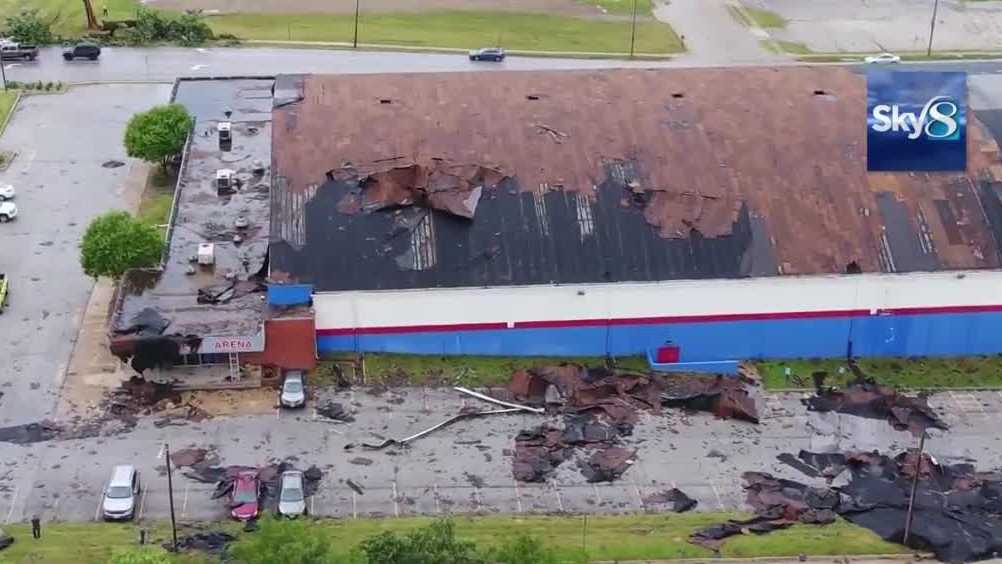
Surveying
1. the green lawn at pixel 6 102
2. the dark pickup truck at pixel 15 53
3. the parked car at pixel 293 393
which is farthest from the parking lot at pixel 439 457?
the dark pickup truck at pixel 15 53

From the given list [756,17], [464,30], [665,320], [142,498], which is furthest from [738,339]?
[756,17]

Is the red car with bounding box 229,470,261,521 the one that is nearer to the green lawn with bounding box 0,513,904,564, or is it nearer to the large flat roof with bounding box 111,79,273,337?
the green lawn with bounding box 0,513,904,564

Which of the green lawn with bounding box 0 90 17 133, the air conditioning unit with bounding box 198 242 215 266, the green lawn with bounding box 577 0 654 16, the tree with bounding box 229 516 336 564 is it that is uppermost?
the green lawn with bounding box 577 0 654 16

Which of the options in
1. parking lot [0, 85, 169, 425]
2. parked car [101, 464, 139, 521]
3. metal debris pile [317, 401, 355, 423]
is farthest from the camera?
parking lot [0, 85, 169, 425]

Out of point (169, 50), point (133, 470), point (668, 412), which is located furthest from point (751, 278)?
point (169, 50)

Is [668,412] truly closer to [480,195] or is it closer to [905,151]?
[480,195]

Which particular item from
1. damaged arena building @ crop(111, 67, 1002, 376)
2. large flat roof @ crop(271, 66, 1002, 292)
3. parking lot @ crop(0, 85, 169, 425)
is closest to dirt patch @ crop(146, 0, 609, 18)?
parking lot @ crop(0, 85, 169, 425)

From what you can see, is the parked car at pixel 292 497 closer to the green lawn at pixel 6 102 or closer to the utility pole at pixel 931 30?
the green lawn at pixel 6 102
